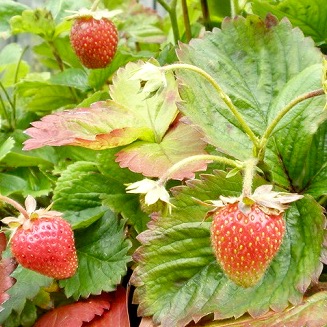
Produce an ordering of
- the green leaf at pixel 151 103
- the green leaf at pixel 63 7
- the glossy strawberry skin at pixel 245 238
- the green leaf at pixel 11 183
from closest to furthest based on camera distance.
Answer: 1. the glossy strawberry skin at pixel 245 238
2. the green leaf at pixel 151 103
3. the green leaf at pixel 11 183
4. the green leaf at pixel 63 7

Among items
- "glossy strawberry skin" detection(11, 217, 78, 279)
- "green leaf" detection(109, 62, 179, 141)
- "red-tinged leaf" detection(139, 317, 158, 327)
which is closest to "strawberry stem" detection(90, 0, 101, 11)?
"green leaf" detection(109, 62, 179, 141)

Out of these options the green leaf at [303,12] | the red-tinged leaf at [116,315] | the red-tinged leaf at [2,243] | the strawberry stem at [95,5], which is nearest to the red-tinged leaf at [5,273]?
the red-tinged leaf at [2,243]

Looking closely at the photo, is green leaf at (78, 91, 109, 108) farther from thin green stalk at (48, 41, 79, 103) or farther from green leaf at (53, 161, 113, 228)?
thin green stalk at (48, 41, 79, 103)

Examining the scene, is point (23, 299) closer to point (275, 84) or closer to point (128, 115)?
point (128, 115)

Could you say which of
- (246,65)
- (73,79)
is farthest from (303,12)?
(73,79)

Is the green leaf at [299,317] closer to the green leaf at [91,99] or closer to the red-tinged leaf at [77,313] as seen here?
the red-tinged leaf at [77,313]

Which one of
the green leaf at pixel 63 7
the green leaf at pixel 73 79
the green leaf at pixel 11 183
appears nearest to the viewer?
the green leaf at pixel 11 183

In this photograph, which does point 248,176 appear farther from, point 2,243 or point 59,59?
point 59,59
